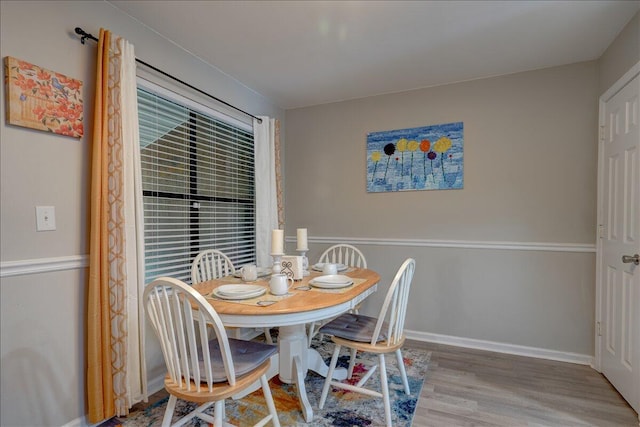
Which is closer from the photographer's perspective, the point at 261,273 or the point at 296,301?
the point at 296,301

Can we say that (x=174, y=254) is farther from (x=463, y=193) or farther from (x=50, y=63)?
(x=463, y=193)

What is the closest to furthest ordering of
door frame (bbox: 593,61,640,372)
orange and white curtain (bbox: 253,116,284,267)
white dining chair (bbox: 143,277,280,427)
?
1. white dining chair (bbox: 143,277,280,427)
2. door frame (bbox: 593,61,640,372)
3. orange and white curtain (bbox: 253,116,284,267)

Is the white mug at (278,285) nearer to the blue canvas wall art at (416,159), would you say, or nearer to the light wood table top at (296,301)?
the light wood table top at (296,301)

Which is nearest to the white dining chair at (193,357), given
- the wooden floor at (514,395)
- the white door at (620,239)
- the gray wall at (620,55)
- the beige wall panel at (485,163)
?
the wooden floor at (514,395)

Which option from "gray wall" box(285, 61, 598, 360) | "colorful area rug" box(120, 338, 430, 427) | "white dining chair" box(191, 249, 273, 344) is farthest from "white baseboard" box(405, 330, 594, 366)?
"white dining chair" box(191, 249, 273, 344)

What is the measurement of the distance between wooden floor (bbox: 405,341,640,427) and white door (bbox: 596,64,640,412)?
5.8 inches

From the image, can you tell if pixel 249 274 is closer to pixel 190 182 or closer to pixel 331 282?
pixel 331 282

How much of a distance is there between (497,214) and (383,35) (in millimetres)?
1762

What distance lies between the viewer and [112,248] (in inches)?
71.2

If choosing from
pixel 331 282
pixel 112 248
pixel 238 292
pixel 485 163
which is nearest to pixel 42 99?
pixel 112 248

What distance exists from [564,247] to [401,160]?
151 cm

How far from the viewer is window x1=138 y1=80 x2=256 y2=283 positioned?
2236mm

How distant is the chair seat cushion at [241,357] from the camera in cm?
146

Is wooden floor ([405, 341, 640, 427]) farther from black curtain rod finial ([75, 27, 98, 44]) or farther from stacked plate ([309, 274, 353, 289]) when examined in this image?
black curtain rod finial ([75, 27, 98, 44])
